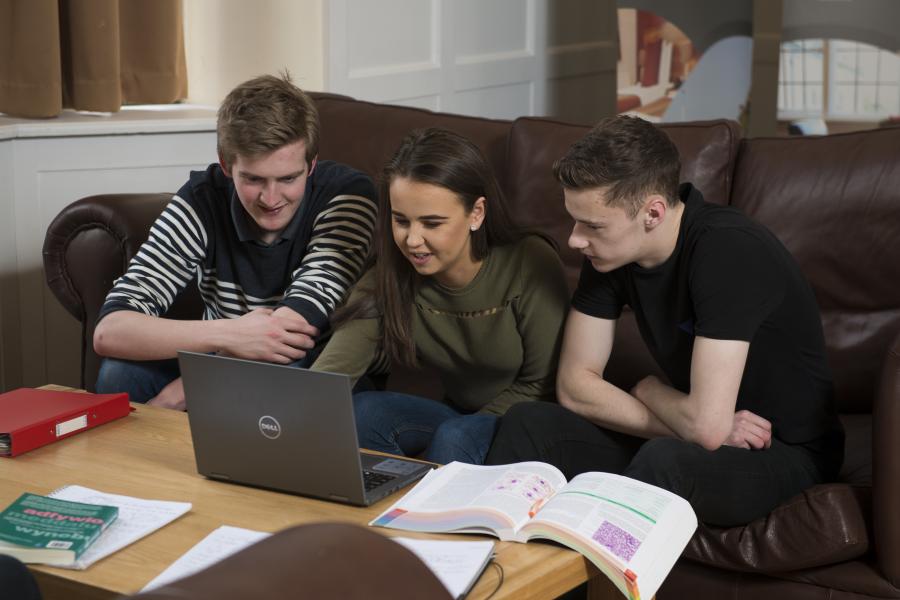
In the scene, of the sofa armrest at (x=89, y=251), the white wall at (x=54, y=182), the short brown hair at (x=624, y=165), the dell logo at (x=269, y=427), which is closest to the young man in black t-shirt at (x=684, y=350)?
the short brown hair at (x=624, y=165)

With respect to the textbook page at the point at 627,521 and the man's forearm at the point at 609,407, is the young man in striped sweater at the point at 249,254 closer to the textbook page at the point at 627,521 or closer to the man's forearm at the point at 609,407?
the man's forearm at the point at 609,407

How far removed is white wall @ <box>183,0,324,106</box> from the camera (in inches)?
142

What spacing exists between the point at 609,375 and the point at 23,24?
72.2 inches

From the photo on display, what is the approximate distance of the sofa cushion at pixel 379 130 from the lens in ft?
8.96

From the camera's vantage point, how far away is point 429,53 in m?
4.01

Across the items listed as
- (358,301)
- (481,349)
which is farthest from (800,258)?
(358,301)

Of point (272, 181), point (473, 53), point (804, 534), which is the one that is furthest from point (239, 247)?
point (473, 53)

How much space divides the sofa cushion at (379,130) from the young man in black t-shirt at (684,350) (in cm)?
67

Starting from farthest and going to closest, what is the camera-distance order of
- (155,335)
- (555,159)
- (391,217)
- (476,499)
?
1. (555,159)
2. (155,335)
3. (391,217)
4. (476,499)

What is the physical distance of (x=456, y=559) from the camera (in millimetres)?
1522

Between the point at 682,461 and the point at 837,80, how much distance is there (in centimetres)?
261

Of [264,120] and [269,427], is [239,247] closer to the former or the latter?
[264,120]

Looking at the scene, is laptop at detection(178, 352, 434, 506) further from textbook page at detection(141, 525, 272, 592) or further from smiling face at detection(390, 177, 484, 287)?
smiling face at detection(390, 177, 484, 287)

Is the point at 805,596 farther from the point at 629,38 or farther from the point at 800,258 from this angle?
the point at 629,38
